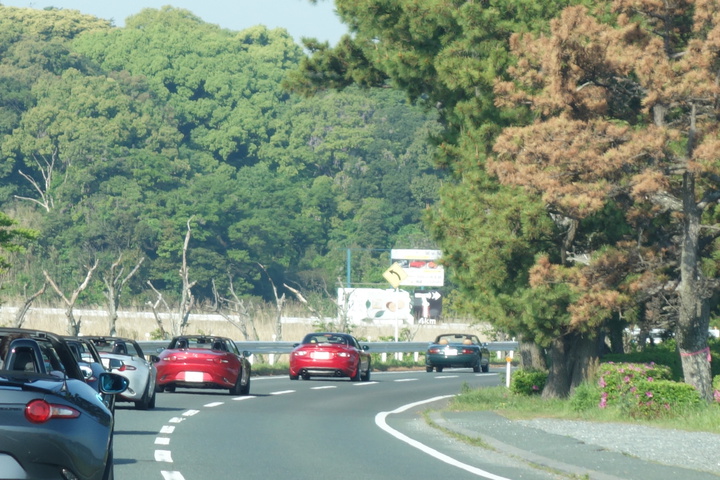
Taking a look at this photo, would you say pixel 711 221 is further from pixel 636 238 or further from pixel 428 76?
pixel 428 76

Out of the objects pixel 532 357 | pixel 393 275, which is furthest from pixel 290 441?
pixel 393 275

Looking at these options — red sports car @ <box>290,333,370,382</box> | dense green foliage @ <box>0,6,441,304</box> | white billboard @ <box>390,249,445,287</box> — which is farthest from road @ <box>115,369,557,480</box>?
white billboard @ <box>390,249,445,287</box>

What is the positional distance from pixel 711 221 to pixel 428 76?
5.94m

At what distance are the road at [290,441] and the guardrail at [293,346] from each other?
733cm

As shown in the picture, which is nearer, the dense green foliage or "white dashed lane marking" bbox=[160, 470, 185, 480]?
"white dashed lane marking" bbox=[160, 470, 185, 480]

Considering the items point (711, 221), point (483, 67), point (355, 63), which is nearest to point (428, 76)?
point (483, 67)

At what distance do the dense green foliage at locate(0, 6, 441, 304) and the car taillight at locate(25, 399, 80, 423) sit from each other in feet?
215

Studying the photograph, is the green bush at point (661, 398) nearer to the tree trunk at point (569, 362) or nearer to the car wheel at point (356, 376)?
the tree trunk at point (569, 362)

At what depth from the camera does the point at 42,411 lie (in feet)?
24.1

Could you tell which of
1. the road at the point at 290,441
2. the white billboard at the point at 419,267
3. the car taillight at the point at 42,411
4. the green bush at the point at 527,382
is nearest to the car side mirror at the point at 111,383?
the car taillight at the point at 42,411

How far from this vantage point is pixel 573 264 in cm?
2386

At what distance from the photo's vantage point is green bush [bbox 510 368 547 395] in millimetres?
26125

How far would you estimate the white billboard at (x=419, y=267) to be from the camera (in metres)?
90.4

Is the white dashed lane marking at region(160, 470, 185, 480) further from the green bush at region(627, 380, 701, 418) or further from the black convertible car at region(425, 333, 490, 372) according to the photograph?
the black convertible car at region(425, 333, 490, 372)
